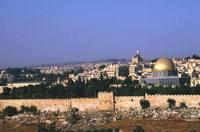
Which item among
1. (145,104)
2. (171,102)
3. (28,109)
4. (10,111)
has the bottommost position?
(10,111)

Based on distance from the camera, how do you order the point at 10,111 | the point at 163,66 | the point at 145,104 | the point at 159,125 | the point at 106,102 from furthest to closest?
the point at 163,66 → the point at 10,111 → the point at 106,102 → the point at 145,104 → the point at 159,125

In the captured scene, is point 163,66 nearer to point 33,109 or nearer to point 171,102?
point 33,109

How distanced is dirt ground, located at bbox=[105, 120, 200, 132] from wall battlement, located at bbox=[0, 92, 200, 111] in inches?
347

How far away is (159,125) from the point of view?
3562 cm

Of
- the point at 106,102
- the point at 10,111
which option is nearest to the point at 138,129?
the point at 106,102

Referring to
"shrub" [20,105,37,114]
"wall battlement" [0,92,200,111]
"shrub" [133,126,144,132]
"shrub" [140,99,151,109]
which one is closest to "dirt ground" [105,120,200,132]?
"shrub" [133,126,144,132]

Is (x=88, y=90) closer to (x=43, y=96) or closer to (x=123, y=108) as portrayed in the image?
(x=43, y=96)

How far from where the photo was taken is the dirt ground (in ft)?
112

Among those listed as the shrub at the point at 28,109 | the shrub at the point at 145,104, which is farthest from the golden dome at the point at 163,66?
the shrub at the point at 145,104

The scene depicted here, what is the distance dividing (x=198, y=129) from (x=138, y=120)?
19.4 ft

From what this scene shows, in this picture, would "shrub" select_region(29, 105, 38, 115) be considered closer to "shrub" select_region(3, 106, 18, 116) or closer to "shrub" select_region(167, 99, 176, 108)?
"shrub" select_region(3, 106, 18, 116)

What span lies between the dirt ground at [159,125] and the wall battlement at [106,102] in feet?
28.9

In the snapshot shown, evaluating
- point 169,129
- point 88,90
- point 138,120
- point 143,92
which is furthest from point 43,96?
point 169,129

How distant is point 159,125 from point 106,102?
13140mm
